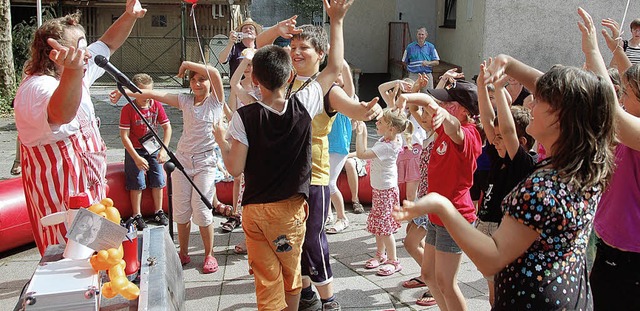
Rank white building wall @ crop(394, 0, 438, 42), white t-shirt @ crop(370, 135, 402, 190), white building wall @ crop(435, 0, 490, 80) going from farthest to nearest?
white building wall @ crop(394, 0, 438, 42) → white building wall @ crop(435, 0, 490, 80) → white t-shirt @ crop(370, 135, 402, 190)

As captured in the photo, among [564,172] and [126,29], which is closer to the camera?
[564,172]

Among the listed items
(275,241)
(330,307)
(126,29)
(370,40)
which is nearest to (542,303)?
(275,241)

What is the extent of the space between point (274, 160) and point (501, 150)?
4.16 ft

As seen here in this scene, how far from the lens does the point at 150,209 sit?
249 inches

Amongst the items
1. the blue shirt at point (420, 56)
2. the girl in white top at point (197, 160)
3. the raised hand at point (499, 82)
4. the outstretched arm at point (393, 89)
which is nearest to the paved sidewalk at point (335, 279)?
the girl in white top at point (197, 160)

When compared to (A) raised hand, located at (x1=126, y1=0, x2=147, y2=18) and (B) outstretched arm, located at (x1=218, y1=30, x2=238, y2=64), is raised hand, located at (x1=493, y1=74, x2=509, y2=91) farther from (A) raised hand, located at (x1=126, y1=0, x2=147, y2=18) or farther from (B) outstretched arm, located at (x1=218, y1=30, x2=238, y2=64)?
(B) outstretched arm, located at (x1=218, y1=30, x2=238, y2=64)

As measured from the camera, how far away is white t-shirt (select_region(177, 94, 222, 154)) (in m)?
5.02

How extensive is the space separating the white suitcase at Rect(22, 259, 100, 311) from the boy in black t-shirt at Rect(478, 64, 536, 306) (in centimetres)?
187

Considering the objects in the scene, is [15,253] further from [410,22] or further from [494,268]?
[410,22]

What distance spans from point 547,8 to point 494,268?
11.3 metres

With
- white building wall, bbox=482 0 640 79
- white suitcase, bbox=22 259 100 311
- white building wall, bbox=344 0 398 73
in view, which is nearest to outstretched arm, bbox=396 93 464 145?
white suitcase, bbox=22 259 100 311

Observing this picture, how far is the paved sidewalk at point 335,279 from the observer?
4.39m

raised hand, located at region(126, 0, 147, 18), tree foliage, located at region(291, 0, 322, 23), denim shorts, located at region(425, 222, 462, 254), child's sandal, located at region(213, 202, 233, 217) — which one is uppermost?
tree foliage, located at region(291, 0, 322, 23)

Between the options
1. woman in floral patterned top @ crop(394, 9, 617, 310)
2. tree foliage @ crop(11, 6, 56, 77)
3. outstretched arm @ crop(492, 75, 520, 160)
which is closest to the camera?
woman in floral patterned top @ crop(394, 9, 617, 310)
